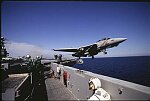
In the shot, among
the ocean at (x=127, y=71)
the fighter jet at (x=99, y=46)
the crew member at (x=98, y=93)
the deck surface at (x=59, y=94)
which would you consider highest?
the fighter jet at (x=99, y=46)

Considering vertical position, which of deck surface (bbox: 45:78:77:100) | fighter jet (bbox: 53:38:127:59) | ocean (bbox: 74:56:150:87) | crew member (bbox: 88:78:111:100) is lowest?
ocean (bbox: 74:56:150:87)

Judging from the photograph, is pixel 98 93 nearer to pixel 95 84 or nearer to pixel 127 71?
A: pixel 95 84

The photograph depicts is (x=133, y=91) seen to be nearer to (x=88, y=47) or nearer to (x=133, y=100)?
(x=133, y=100)

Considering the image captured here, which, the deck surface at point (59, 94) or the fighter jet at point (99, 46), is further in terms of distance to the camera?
the fighter jet at point (99, 46)

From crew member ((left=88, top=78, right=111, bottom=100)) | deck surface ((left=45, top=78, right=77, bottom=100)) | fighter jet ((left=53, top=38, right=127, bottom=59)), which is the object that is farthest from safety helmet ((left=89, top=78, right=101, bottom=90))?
fighter jet ((left=53, top=38, right=127, bottom=59))

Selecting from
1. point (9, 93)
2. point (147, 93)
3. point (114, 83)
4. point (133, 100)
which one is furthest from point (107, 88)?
point (9, 93)

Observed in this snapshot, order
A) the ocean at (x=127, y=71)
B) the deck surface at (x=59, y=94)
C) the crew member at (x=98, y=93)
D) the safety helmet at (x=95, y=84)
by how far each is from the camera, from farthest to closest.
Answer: the ocean at (x=127, y=71) < the deck surface at (x=59, y=94) < the safety helmet at (x=95, y=84) < the crew member at (x=98, y=93)

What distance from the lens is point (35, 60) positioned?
12320 millimetres

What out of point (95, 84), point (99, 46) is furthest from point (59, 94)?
point (99, 46)

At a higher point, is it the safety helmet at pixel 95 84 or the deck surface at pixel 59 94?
the safety helmet at pixel 95 84

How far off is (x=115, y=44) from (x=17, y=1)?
684 centimetres

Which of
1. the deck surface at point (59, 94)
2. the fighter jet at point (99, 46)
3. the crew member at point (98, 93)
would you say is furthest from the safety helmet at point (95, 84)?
the fighter jet at point (99, 46)

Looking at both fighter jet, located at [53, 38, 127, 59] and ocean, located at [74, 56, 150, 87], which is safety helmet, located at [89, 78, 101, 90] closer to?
fighter jet, located at [53, 38, 127, 59]

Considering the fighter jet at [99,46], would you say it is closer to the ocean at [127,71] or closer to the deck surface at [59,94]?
the deck surface at [59,94]
